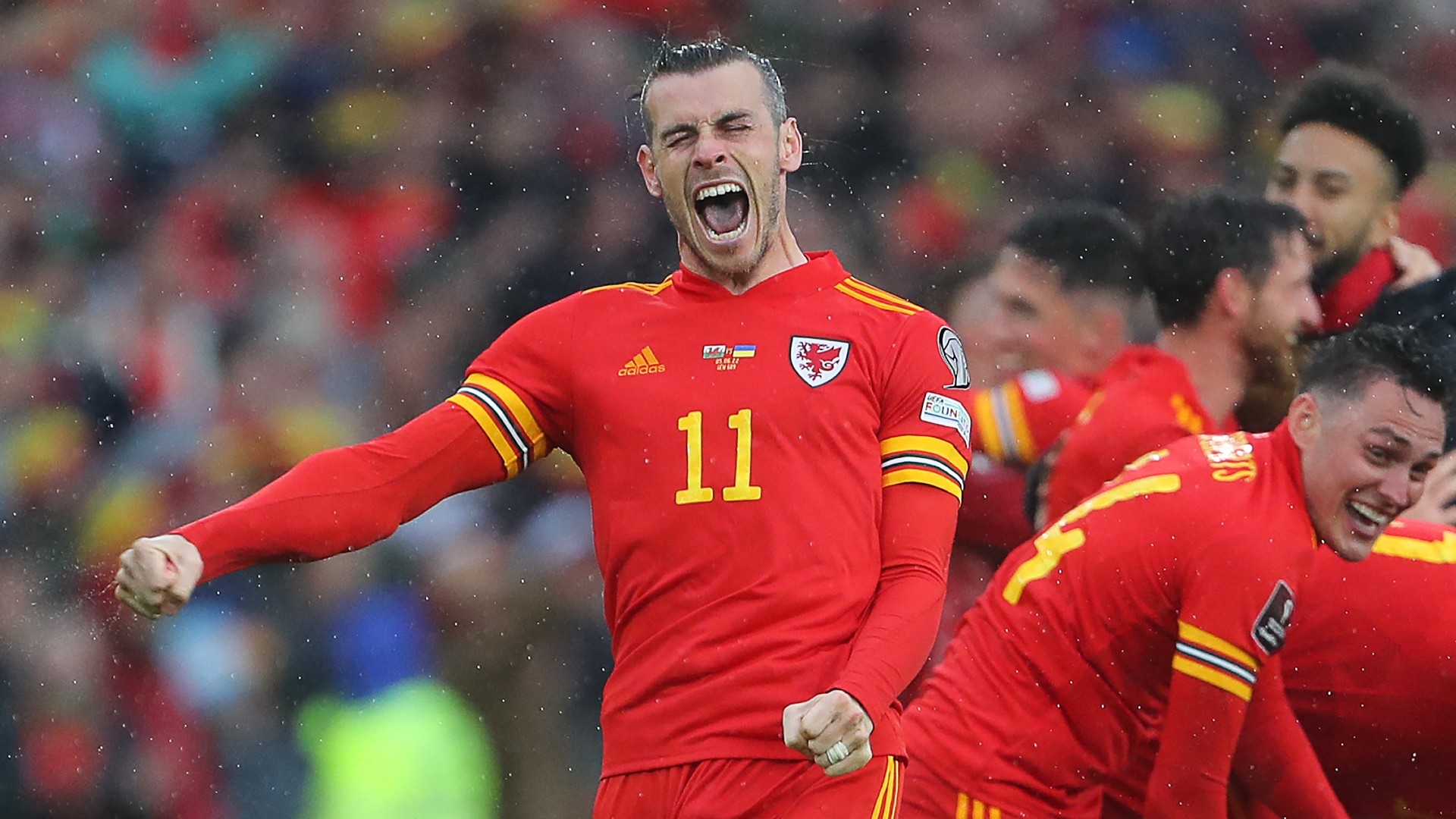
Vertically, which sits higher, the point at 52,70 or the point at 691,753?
the point at 52,70

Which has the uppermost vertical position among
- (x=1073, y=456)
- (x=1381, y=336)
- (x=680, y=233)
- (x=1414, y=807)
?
(x=680, y=233)

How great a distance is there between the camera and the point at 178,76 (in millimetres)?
9023

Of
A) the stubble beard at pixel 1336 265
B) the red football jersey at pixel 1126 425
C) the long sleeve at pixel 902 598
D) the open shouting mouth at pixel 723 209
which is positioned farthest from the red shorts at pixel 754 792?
the stubble beard at pixel 1336 265

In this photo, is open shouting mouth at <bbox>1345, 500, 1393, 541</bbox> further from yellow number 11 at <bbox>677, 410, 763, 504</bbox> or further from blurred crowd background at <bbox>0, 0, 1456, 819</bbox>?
blurred crowd background at <bbox>0, 0, 1456, 819</bbox>

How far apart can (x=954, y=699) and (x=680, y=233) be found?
136 cm

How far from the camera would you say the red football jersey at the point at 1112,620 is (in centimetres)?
429

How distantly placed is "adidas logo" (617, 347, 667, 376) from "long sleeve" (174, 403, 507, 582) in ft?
1.00

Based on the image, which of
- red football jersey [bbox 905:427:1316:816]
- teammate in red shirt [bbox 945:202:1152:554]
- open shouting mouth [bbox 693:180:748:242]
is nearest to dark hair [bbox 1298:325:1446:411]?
red football jersey [bbox 905:427:1316:816]

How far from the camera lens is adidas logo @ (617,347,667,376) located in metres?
3.82

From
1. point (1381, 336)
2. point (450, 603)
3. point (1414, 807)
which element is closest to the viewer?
point (1381, 336)

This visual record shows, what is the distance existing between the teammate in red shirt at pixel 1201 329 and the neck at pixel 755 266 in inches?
72.3

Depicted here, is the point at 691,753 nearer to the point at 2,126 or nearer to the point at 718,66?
the point at 718,66

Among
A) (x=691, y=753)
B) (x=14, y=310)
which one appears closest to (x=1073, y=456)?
(x=691, y=753)

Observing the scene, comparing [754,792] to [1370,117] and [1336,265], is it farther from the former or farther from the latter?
[1370,117]
